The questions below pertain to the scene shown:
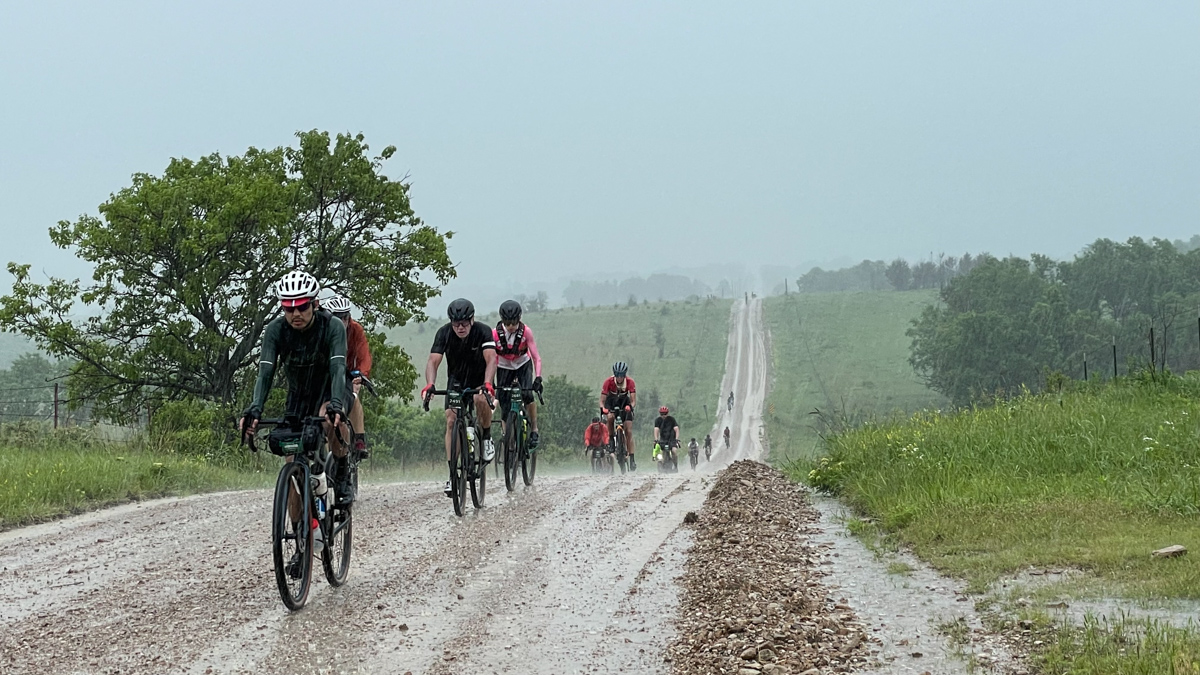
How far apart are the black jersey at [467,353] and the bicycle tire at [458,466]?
529 mm

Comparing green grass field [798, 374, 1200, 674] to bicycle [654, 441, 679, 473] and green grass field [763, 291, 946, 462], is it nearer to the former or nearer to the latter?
bicycle [654, 441, 679, 473]

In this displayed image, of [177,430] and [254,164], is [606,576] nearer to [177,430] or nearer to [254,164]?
[177,430]

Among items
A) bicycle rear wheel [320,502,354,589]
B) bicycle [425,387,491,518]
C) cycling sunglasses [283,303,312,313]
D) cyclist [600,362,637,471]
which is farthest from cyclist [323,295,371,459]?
cyclist [600,362,637,471]

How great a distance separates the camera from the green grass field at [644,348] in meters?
118

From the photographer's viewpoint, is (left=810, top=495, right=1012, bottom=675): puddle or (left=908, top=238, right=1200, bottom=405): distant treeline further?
(left=908, top=238, right=1200, bottom=405): distant treeline

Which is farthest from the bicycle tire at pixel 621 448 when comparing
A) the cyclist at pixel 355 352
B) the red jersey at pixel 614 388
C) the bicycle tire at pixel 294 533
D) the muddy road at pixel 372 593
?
the bicycle tire at pixel 294 533

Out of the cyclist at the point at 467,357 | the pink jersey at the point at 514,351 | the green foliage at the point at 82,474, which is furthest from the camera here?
the pink jersey at the point at 514,351

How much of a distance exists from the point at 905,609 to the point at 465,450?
602cm

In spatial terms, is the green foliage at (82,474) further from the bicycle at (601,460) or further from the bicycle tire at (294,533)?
the bicycle at (601,460)

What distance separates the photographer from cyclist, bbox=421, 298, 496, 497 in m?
11.7

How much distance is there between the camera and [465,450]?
11.6m

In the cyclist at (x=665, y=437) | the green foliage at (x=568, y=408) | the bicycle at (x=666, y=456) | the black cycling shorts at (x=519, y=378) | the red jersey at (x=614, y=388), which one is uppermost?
the black cycling shorts at (x=519, y=378)

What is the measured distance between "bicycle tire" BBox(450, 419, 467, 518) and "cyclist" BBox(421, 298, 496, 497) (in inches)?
4.4

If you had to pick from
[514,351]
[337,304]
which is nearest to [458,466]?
[514,351]
